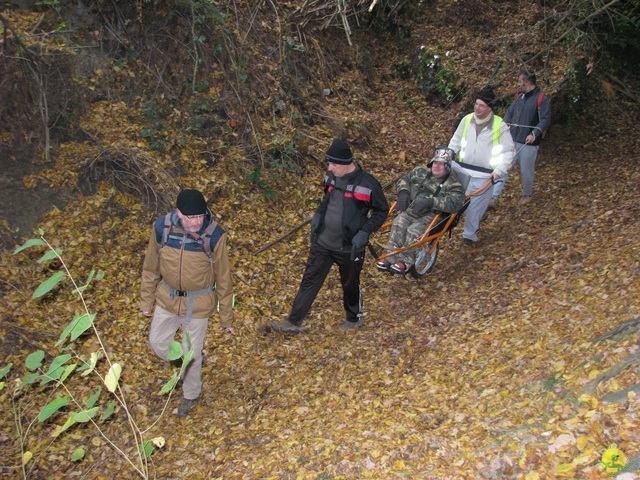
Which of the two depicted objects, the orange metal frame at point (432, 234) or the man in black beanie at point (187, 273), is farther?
the orange metal frame at point (432, 234)

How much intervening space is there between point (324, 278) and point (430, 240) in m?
1.66

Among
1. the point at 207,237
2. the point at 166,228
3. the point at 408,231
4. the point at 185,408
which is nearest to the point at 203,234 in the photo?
the point at 207,237

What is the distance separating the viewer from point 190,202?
14.3ft

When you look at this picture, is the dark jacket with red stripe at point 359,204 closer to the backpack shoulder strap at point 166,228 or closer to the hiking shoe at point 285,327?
the hiking shoe at point 285,327

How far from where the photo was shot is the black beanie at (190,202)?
14.3 ft

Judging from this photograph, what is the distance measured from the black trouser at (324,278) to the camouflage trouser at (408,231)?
0.82 meters

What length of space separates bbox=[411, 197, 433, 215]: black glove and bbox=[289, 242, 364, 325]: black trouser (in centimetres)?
122

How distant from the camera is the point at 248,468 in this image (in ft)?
15.6

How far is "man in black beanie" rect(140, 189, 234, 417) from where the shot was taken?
4.63m

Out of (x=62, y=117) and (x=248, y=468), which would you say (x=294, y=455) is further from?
(x=62, y=117)

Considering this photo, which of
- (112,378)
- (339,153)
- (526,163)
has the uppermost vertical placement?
(339,153)

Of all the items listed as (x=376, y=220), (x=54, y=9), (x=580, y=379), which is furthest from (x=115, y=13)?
(x=580, y=379)

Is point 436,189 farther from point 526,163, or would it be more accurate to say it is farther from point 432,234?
point 526,163

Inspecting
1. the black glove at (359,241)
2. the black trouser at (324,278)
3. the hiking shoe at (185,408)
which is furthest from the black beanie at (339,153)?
the hiking shoe at (185,408)
